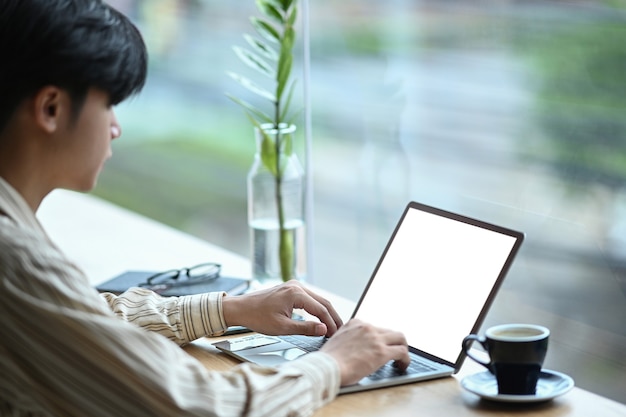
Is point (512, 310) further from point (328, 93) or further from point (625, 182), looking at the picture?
point (328, 93)

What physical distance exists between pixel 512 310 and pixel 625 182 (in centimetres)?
40

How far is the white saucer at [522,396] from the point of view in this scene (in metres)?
1.31

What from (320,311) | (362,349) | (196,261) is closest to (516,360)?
(362,349)

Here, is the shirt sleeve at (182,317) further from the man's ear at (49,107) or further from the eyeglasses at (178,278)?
the man's ear at (49,107)

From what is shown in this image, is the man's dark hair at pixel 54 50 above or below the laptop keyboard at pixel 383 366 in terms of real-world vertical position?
above

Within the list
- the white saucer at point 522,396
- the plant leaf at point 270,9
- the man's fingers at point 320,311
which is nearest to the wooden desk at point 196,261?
the white saucer at point 522,396

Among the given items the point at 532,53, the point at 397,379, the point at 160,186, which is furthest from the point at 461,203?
the point at 160,186

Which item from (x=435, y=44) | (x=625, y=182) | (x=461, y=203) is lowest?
(x=461, y=203)

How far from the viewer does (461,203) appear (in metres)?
2.06

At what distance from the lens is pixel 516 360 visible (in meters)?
1.31

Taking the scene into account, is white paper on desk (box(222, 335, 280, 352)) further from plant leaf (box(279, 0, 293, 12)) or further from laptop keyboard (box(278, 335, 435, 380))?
plant leaf (box(279, 0, 293, 12))

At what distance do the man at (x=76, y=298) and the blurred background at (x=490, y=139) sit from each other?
0.53 ft

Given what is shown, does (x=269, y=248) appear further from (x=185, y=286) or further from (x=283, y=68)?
(x=283, y=68)

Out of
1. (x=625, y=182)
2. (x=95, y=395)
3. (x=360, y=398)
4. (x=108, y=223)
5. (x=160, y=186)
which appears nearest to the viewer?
(x=95, y=395)
